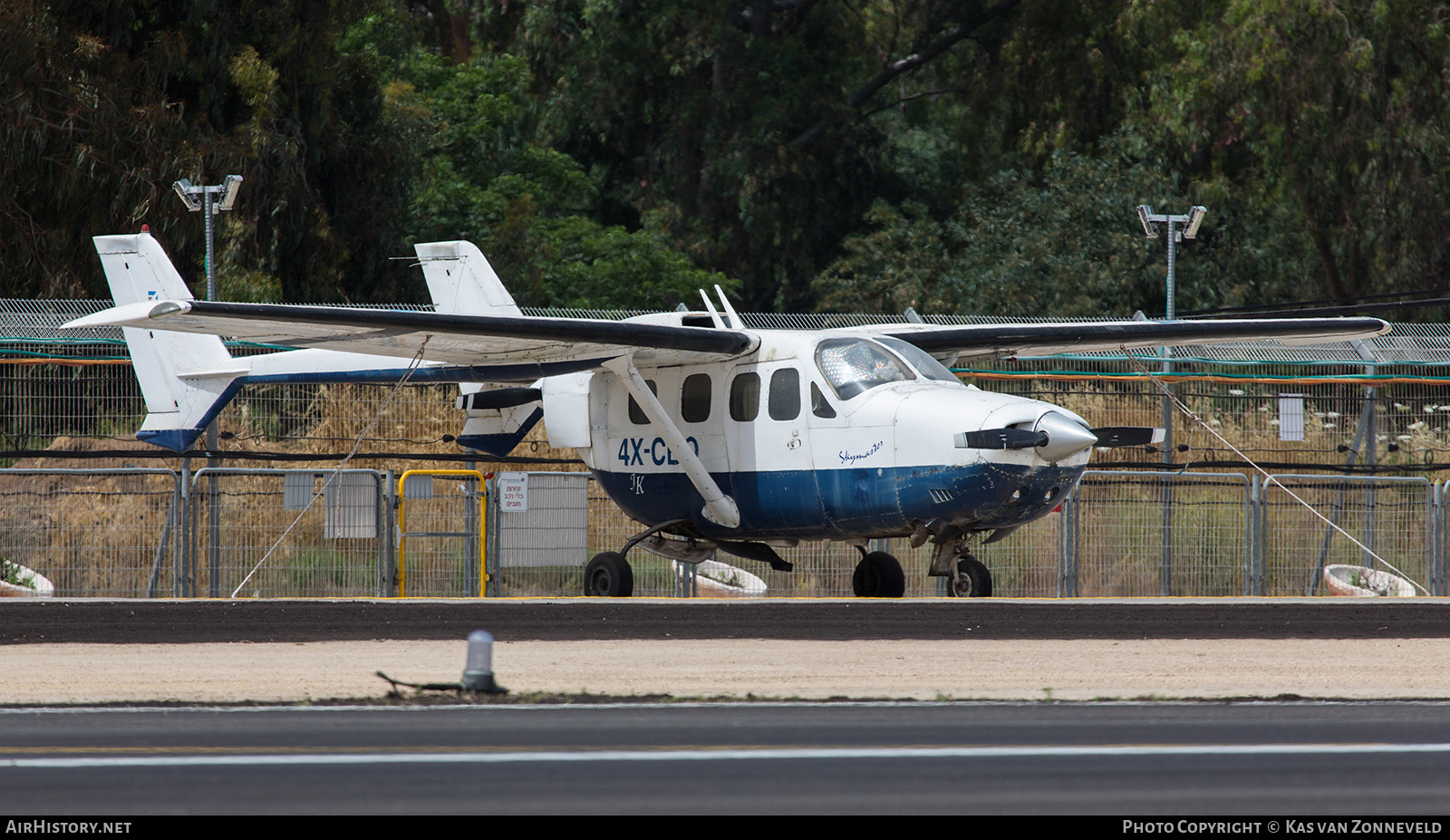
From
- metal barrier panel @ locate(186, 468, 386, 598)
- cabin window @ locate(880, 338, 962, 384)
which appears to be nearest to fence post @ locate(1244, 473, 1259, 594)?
cabin window @ locate(880, 338, 962, 384)

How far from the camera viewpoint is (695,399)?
60.5 feet

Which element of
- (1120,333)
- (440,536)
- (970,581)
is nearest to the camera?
(970,581)

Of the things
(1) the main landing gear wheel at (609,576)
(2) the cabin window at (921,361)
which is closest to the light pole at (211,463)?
(1) the main landing gear wheel at (609,576)

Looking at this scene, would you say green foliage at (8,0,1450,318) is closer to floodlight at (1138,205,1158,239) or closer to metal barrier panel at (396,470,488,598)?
metal barrier panel at (396,470,488,598)

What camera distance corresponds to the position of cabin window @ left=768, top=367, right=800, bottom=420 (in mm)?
17516

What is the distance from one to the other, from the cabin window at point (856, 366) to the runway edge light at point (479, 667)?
293 inches

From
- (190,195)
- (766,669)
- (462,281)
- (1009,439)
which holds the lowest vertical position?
(766,669)

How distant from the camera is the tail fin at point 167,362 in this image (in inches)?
773

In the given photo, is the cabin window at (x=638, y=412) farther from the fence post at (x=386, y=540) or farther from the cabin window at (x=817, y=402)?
the fence post at (x=386, y=540)

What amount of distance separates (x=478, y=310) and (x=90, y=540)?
16.3 feet

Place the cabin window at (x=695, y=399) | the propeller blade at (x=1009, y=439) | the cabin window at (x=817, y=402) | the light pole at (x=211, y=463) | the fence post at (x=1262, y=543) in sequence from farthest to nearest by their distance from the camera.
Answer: the fence post at (x=1262, y=543) < the light pole at (x=211, y=463) < the cabin window at (x=695, y=399) < the cabin window at (x=817, y=402) < the propeller blade at (x=1009, y=439)

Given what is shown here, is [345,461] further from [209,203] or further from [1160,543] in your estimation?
[1160,543]

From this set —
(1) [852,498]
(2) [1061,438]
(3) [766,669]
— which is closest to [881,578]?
(1) [852,498]

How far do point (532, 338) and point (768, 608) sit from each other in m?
3.64
